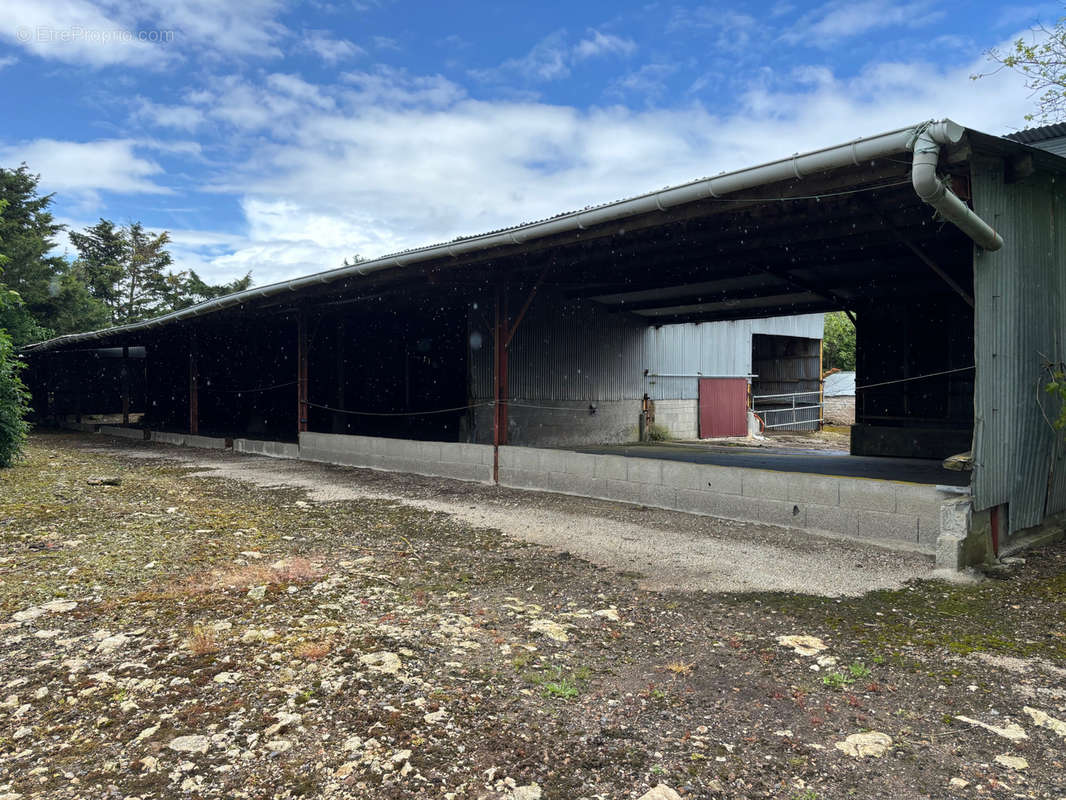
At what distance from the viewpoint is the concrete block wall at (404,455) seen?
415 inches

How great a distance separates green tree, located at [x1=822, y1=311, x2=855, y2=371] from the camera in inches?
1426

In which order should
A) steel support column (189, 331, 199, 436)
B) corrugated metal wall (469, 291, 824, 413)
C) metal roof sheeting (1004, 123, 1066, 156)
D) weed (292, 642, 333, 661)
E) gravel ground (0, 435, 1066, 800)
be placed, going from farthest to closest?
steel support column (189, 331, 199, 436) → corrugated metal wall (469, 291, 824, 413) → metal roof sheeting (1004, 123, 1066, 156) → weed (292, 642, 333, 661) → gravel ground (0, 435, 1066, 800)

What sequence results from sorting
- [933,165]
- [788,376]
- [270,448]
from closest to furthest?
[933,165] → [270,448] → [788,376]

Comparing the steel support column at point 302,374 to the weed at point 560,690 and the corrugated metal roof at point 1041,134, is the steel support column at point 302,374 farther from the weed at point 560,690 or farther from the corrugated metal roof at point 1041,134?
the corrugated metal roof at point 1041,134

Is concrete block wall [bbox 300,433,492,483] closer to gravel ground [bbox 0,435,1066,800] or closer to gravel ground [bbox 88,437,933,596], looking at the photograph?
gravel ground [bbox 88,437,933,596]

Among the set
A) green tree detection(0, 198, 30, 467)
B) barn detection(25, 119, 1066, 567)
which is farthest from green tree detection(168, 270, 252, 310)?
green tree detection(0, 198, 30, 467)

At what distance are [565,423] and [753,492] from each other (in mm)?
8646

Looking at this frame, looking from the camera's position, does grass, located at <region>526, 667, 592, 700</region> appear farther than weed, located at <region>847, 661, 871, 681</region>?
No

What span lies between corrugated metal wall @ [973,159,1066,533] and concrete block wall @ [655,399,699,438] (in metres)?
11.9

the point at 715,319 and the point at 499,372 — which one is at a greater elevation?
the point at 715,319

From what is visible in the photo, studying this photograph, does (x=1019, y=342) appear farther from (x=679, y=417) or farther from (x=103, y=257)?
(x=103, y=257)

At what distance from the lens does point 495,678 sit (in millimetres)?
3422

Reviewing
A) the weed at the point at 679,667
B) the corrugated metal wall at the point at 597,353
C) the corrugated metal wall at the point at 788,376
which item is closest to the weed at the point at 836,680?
the weed at the point at 679,667

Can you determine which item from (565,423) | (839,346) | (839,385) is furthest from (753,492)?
(839,346)
